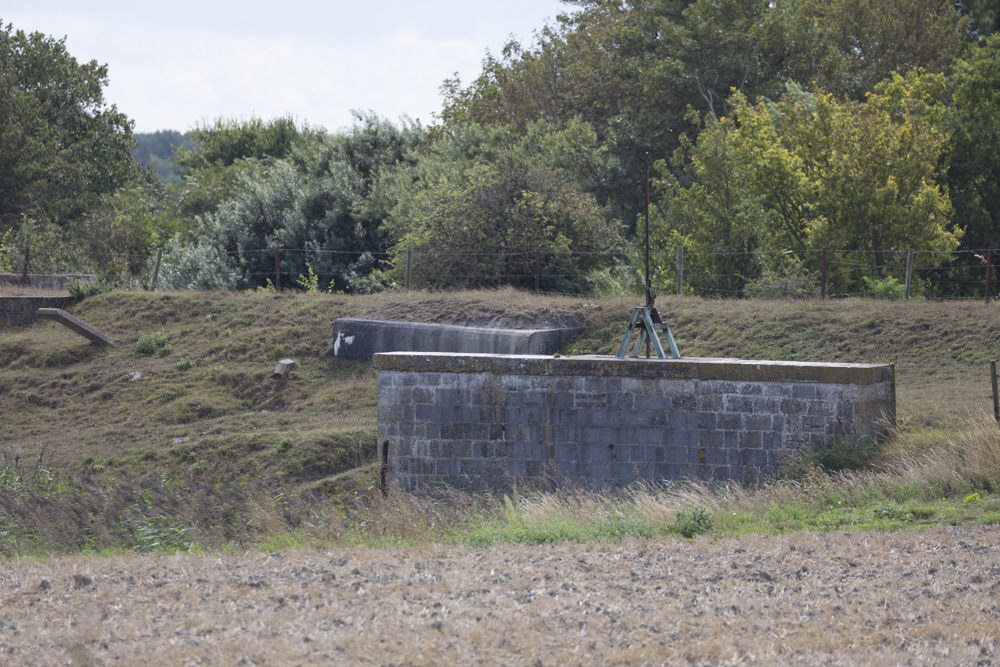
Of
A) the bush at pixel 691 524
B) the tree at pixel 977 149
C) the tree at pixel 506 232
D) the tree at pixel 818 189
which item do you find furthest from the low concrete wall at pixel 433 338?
the tree at pixel 977 149

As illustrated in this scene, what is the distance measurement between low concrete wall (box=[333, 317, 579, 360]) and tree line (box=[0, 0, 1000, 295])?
4311 millimetres

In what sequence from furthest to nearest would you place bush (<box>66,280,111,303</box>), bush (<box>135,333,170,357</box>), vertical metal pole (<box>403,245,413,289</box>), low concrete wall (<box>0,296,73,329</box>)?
bush (<box>66,280,111,303</box>) < vertical metal pole (<box>403,245,413,289</box>) < low concrete wall (<box>0,296,73,329</box>) < bush (<box>135,333,170,357</box>)

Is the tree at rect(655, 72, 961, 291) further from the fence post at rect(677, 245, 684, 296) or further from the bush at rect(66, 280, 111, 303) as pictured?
the bush at rect(66, 280, 111, 303)

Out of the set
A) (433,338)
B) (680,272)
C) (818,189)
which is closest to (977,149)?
(818,189)

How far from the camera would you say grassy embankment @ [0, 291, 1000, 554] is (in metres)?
9.12

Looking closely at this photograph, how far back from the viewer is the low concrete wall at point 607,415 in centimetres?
1150

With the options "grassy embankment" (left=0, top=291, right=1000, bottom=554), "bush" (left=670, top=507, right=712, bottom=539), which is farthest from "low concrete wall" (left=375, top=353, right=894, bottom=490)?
"bush" (left=670, top=507, right=712, bottom=539)

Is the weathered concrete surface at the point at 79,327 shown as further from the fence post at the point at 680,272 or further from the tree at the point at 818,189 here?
the tree at the point at 818,189

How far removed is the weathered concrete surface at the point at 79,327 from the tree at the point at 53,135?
18.3 metres

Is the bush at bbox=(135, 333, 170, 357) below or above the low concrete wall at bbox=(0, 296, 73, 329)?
below

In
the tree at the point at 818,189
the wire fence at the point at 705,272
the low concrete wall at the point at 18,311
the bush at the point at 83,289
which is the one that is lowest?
the low concrete wall at the point at 18,311

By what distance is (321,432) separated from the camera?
1566 cm

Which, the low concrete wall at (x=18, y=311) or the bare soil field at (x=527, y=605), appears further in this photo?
the low concrete wall at (x=18, y=311)

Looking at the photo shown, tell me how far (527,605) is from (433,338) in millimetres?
13179
